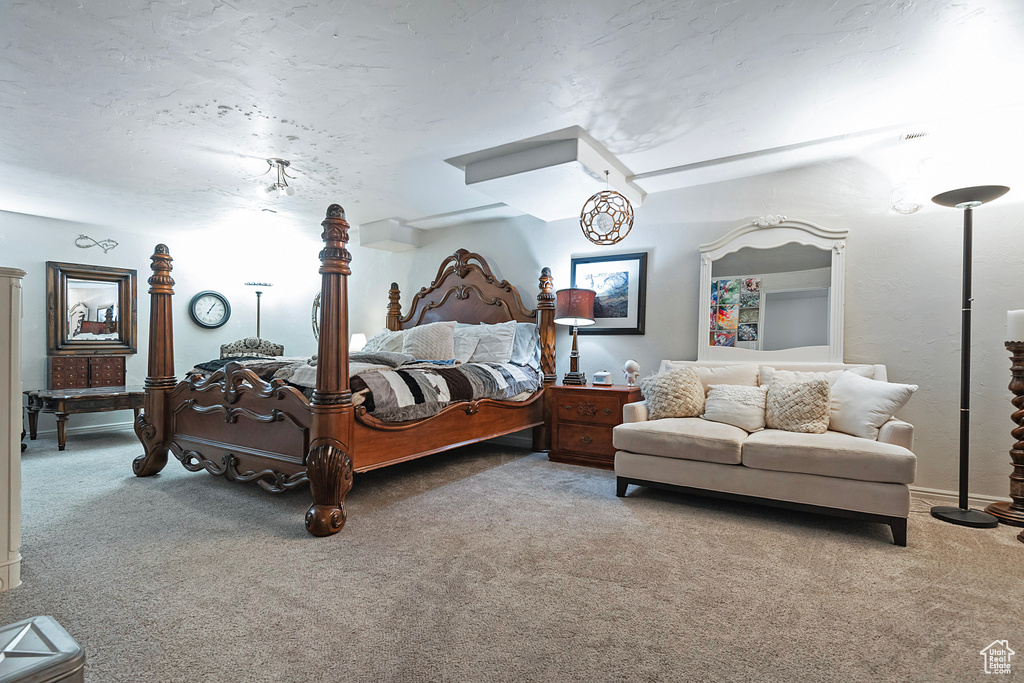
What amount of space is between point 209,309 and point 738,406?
6.32m

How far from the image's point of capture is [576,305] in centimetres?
427

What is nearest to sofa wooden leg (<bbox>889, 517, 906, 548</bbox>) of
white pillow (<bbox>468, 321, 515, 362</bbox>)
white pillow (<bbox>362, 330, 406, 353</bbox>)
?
white pillow (<bbox>468, 321, 515, 362</bbox>)

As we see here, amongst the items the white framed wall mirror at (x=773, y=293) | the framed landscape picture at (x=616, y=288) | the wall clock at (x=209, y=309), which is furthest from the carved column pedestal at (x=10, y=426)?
the wall clock at (x=209, y=309)

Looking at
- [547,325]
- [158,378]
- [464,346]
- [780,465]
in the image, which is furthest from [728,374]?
[158,378]

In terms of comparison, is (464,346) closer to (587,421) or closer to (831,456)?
(587,421)

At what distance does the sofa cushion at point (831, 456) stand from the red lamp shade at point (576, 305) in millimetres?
1800

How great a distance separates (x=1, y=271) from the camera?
1881 millimetres

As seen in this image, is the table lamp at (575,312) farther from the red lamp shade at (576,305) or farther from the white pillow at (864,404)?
the white pillow at (864,404)

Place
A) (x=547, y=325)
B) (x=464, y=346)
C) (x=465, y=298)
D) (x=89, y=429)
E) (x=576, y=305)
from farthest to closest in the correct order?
1. (x=89, y=429)
2. (x=465, y=298)
3. (x=464, y=346)
4. (x=547, y=325)
5. (x=576, y=305)

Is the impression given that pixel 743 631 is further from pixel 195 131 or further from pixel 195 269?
pixel 195 269

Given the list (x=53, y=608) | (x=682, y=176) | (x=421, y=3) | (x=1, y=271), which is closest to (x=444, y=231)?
(x=682, y=176)

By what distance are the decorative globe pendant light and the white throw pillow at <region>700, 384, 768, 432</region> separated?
1324 mm

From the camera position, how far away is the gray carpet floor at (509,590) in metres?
1.46

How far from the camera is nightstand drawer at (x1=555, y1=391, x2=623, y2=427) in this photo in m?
3.87
